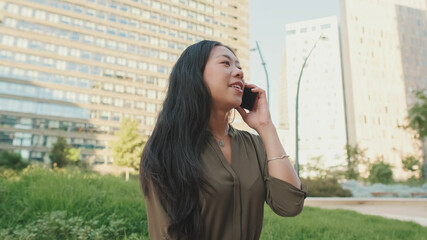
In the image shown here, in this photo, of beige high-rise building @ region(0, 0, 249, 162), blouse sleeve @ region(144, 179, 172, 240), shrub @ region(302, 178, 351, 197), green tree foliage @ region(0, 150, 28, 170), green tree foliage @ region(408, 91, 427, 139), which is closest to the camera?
blouse sleeve @ region(144, 179, 172, 240)

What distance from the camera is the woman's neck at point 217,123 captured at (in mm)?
1825

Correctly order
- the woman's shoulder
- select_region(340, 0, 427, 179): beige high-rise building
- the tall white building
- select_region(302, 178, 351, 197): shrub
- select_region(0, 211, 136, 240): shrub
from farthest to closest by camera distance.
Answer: the tall white building
select_region(340, 0, 427, 179): beige high-rise building
select_region(302, 178, 351, 197): shrub
select_region(0, 211, 136, 240): shrub
the woman's shoulder

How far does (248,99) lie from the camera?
1.90 metres

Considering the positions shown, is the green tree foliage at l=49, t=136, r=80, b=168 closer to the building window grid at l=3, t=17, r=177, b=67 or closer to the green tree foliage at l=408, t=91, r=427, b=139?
the building window grid at l=3, t=17, r=177, b=67

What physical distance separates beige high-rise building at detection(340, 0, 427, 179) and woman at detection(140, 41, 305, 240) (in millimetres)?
83195

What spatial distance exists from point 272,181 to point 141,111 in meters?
72.8

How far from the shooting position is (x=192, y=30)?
83.2 meters

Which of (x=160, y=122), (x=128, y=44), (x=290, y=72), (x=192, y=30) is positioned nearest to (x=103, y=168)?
(x=128, y=44)

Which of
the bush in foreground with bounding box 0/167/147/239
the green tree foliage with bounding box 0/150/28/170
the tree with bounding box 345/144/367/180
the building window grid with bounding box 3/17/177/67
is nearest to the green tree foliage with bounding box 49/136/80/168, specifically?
the green tree foliage with bounding box 0/150/28/170

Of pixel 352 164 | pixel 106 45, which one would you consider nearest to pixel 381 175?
pixel 352 164

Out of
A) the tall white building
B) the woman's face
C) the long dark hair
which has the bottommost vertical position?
the long dark hair

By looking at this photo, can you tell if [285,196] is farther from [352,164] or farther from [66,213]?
[352,164]

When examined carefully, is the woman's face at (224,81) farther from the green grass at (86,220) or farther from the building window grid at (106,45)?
the building window grid at (106,45)

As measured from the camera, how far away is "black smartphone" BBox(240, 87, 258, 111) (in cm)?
189
